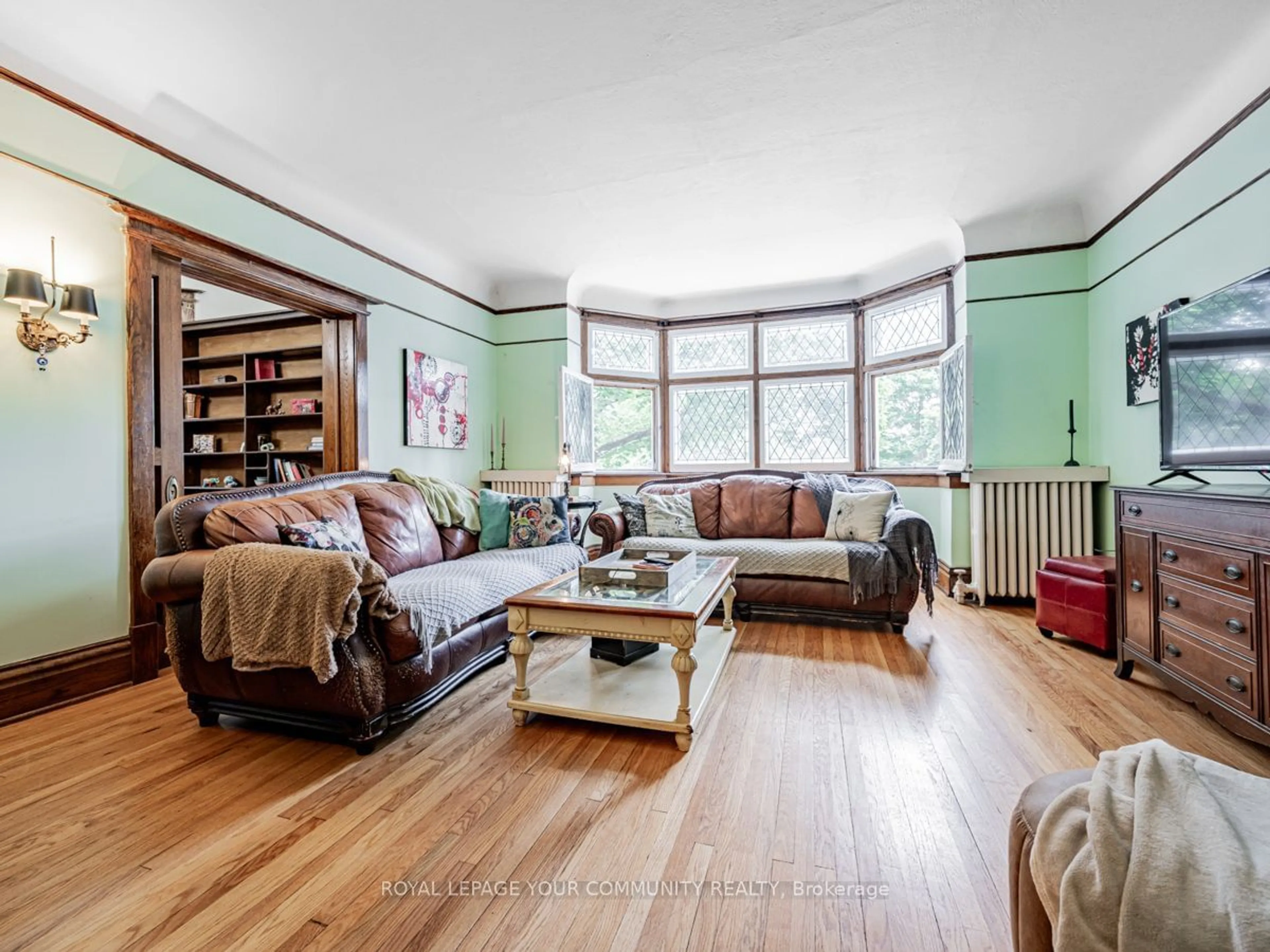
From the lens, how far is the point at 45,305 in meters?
2.12

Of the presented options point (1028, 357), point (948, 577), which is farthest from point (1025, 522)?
point (1028, 357)

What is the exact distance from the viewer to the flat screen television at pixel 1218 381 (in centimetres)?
187

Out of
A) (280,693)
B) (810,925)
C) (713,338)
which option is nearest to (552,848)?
(810,925)

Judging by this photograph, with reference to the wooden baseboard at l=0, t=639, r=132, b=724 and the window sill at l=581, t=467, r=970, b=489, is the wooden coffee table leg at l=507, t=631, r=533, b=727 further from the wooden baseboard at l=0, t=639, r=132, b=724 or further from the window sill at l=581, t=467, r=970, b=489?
the window sill at l=581, t=467, r=970, b=489

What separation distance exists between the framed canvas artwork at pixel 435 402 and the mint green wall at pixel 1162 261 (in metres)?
4.58

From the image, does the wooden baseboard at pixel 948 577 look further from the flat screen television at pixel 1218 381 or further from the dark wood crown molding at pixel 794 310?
the dark wood crown molding at pixel 794 310

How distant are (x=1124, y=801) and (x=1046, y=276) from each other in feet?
13.5

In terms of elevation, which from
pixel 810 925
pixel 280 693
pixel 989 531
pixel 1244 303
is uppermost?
pixel 1244 303

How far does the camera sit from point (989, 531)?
12.0ft

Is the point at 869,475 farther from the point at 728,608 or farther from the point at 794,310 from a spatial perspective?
the point at 728,608

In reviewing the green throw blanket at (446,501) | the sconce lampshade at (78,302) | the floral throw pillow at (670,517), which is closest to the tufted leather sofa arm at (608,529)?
the floral throw pillow at (670,517)

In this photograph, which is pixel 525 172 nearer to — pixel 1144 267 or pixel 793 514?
pixel 793 514

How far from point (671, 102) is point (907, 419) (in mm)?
3302

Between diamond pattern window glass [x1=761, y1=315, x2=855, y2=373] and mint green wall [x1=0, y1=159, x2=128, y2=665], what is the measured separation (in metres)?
4.61
